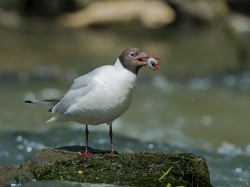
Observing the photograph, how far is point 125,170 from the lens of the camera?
5508 mm

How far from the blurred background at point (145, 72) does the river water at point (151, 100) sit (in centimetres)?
2

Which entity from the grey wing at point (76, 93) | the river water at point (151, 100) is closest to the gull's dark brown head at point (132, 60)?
the grey wing at point (76, 93)

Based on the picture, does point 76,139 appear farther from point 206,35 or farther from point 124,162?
point 206,35

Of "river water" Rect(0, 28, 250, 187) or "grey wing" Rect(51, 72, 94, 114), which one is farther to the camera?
"river water" Rect(0, 28, 250, 187)

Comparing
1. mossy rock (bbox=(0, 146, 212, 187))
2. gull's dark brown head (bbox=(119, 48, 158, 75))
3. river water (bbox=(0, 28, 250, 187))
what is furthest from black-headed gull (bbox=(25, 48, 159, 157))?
river water (bbox=(0, 28, 250, 187))

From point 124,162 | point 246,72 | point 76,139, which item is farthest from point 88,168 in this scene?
point 246,72

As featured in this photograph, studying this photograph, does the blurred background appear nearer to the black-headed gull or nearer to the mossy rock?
the mossy rock

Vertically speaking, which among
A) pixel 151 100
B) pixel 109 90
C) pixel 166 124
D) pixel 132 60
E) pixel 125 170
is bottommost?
pixel 125 170

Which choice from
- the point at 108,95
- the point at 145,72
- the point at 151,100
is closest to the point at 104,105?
the point at 108,95

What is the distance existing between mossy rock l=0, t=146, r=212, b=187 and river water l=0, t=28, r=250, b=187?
0.21 meters

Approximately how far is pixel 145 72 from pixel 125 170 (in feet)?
38.5

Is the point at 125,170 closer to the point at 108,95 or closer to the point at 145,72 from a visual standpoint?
the point at 108,95

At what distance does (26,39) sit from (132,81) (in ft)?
58.0

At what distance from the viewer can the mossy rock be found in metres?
5.44
